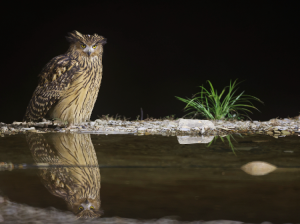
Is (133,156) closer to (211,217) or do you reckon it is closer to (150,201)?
(150,201)

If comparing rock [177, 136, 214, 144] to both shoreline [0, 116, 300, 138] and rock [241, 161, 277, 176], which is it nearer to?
shoreline [0, 116, 300, 138]

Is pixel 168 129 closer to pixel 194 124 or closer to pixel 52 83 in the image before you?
pixel 194 124

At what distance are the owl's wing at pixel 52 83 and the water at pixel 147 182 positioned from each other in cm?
129

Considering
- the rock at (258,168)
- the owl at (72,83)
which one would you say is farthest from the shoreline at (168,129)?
the rock at (258,168)

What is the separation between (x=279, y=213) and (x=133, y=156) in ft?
3.98

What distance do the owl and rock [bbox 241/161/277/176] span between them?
254 centimetres

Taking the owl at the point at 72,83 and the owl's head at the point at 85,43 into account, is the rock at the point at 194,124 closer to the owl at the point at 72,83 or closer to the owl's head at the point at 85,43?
the owl at the point at 72,83

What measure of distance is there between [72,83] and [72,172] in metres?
2.32

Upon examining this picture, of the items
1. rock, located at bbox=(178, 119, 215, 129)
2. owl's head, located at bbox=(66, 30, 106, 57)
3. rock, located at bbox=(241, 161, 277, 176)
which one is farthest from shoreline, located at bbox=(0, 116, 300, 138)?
rock, located at bbox=(241, 161, 277, 176)

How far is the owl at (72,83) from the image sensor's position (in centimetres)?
404

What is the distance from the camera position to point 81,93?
4086 millimetres

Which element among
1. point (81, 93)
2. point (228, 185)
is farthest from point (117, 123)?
point (228, 185)

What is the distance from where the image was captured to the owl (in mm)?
4039

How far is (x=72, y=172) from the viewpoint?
1882mm
